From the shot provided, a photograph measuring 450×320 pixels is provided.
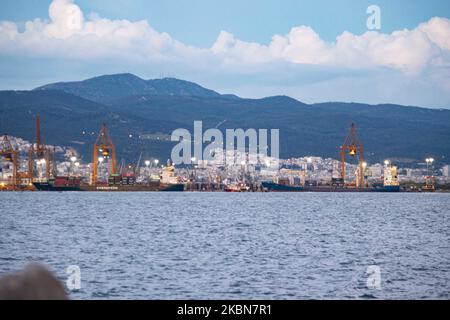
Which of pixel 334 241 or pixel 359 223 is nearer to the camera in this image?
pixel 334 241

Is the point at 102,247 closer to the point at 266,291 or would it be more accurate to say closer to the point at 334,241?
the point at 334,241

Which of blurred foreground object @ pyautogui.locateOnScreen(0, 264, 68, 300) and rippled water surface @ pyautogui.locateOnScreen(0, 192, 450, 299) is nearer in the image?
blurred foreground object @ pyautogui.locateOnScreen(0, 264, 68, 300)

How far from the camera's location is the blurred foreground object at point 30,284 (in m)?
4.74

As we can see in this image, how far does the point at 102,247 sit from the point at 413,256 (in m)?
16.6

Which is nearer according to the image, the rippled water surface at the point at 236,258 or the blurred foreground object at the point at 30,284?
the blurred foreground object at the point at 30,284

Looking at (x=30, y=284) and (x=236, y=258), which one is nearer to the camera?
(x=30, y=284)

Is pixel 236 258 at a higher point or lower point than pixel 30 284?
lower

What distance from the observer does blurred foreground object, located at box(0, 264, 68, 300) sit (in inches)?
187

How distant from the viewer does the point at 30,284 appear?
15.6 ft

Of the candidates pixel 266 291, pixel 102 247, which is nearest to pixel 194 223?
pixel 102 247

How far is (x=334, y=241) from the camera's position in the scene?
171 ft

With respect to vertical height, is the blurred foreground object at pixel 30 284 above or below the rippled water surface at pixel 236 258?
above
